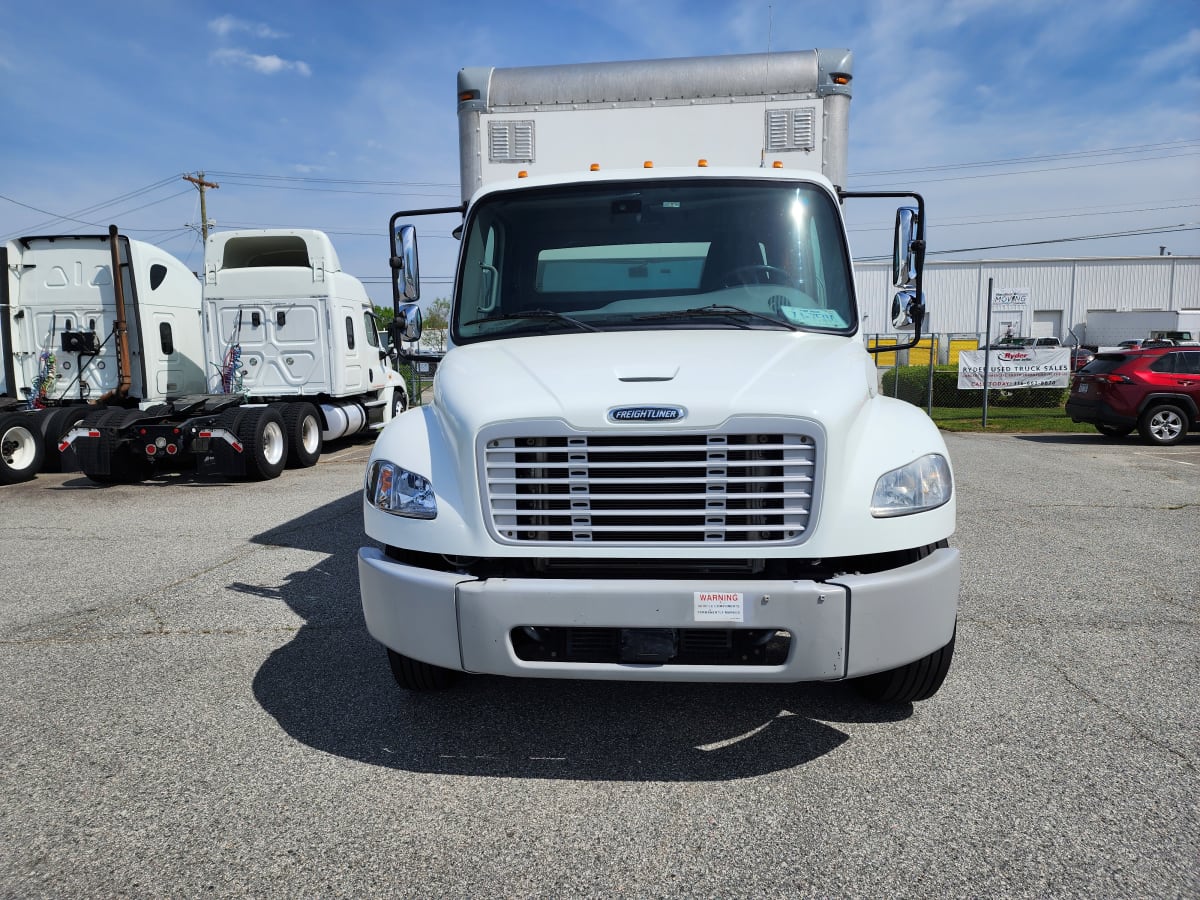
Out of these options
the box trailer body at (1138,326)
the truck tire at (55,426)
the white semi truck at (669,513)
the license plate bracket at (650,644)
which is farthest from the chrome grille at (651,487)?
the box trailer body at (1138,326)

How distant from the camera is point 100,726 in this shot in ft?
12.0

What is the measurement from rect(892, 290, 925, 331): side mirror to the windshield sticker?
0.72 meters

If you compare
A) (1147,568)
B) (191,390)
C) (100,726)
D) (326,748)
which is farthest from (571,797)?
(191,390)

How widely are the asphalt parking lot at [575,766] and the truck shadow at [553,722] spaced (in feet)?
0.05

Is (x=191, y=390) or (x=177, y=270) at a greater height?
(x=177, y=270)

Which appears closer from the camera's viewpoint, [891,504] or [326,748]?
[891,504]

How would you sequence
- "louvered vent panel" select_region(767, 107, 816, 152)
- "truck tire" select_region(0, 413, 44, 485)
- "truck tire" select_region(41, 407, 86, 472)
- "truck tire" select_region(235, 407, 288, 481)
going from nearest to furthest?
"louvered vent panel" select_region(767, 107, 816, 152) → "truck tire" select_region(235, 407, 288, 481) → "truck tire" select_region(0, 413, 44, 485) → "truck tire" select_region(41, 407, 86, 472)

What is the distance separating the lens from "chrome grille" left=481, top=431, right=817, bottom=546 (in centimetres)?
299

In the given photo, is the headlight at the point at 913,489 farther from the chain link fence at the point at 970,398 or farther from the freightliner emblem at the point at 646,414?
the chain link fence at the point at 970,398

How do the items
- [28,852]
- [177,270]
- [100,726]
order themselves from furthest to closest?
[177,270]
[100,726]
[28,852]

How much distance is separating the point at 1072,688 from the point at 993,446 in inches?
435

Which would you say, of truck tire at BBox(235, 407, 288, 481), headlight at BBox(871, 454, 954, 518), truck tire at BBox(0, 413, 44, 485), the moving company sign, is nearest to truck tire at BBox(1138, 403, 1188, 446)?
the moving company sign

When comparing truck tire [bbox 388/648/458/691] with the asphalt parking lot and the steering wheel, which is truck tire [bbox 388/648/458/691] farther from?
the steering wheel

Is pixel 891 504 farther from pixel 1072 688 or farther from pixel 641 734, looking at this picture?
pixel 1072 688
